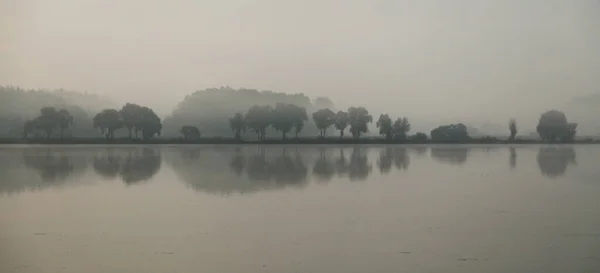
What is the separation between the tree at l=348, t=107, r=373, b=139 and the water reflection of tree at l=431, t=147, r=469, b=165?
49cm

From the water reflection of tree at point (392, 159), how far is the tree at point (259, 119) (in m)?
0.79

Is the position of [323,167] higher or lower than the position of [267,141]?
lower

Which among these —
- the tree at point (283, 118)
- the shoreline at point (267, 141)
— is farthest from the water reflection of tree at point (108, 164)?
the tree at point (283, 118)

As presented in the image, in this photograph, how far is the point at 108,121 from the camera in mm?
2965

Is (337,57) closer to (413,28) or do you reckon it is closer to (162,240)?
(413,28)

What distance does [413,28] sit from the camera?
3.09 metres

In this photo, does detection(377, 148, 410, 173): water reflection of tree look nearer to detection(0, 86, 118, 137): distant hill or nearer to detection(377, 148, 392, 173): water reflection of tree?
detection(377, 148, 392, 173): water reflection of tree

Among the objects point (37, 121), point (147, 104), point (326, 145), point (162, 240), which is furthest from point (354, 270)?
point (37, 121)

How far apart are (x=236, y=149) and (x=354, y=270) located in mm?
1346

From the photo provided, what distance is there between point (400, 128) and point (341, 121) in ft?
1.38

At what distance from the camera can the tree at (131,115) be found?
296 centimetres

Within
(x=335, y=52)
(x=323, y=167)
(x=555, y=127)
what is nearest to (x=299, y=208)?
(x=323, y=167)

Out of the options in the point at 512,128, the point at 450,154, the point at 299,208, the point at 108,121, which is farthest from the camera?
the point at 450,154

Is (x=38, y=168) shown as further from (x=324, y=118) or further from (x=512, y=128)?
(x=512, y=128)
